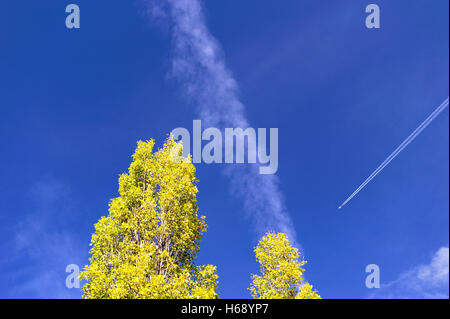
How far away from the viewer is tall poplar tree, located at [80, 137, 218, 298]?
14.5m

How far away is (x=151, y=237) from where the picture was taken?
17.2m

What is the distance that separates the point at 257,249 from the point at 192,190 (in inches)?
250

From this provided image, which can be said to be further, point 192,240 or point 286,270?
point 192,240

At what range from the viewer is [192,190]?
1867cm

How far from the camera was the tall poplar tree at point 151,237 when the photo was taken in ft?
47.4
